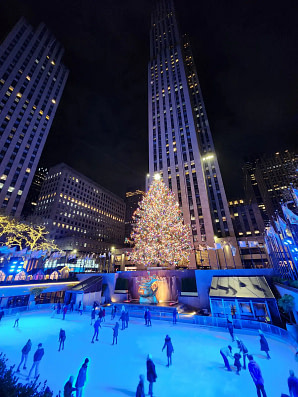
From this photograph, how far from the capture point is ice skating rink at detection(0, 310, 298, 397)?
6.60 metres

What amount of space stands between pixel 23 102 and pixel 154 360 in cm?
9517

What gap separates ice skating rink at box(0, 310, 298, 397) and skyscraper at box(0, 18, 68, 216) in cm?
6163

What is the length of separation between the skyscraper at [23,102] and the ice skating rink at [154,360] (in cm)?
6163

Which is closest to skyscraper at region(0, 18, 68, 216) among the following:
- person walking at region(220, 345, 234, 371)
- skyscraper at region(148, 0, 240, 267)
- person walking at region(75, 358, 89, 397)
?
skyscraper at region(148, 0, 240, 267)

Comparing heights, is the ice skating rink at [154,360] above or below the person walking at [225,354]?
below

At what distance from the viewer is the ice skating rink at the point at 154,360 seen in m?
6.60

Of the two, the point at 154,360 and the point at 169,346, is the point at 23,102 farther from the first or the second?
the point at 169,346

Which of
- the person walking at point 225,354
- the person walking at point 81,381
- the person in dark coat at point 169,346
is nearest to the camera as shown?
the person walking at point 81,381

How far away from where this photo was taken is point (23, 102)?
7031 cm

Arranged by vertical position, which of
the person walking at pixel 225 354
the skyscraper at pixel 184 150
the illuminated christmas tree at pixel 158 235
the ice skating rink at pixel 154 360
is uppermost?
the skyscraper at pixel 184 150

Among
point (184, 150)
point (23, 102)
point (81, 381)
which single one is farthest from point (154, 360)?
point (23, 102)

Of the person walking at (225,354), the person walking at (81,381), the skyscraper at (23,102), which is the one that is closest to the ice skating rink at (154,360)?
the person walking at (225,354)

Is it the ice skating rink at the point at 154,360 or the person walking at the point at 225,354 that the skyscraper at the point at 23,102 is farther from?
the person walking at the point at 225,354

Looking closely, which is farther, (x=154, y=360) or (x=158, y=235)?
(x=158, y=235)
